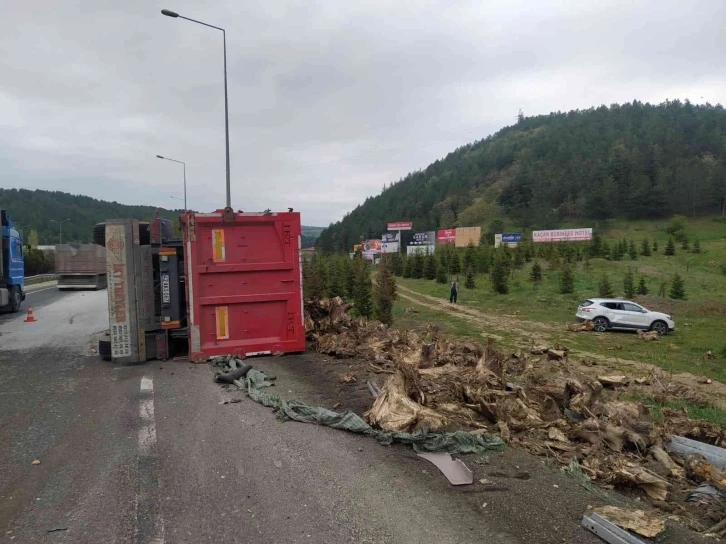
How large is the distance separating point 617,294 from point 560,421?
29.0m

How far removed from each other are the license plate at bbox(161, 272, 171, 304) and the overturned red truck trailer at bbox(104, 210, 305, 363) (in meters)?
0.02

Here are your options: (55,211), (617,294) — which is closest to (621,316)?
(617,294)

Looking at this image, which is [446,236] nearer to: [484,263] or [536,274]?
[484,263]

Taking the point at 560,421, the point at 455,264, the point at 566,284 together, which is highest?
the point at 560,421

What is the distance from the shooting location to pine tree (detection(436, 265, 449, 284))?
43.2 m

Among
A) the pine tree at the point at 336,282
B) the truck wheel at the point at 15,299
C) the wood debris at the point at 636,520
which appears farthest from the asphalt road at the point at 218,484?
the pine tree at the point at 336,282

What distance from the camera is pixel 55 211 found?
90.0 meters

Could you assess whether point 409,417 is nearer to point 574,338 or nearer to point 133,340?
point 133,340

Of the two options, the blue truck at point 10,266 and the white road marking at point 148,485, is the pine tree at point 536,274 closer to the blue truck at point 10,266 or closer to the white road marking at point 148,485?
the blue truck at point 10,266

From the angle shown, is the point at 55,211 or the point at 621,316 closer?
the point at 621,316

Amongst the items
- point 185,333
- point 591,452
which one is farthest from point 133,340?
point 591,452

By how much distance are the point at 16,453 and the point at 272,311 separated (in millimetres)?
4443

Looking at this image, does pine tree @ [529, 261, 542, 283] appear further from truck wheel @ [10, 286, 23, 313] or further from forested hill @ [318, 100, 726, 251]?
forested hill @ [318, 100, 726, 251]

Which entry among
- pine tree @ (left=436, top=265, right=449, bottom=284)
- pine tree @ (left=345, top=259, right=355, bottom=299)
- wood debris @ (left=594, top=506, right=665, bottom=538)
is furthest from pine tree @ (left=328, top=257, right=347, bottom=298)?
wood debris @ (left=594, top=506, right=665, bottom=538)
